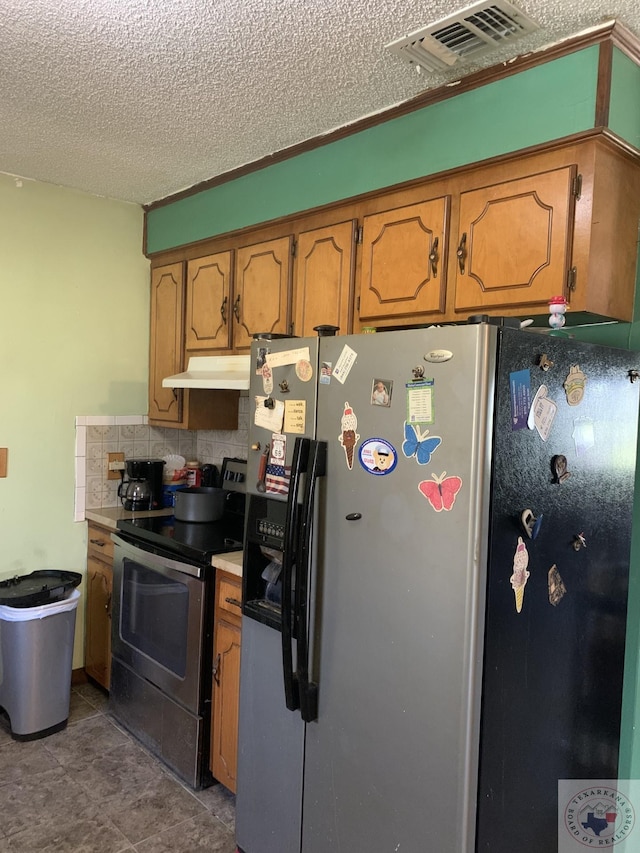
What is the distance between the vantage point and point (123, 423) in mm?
3396

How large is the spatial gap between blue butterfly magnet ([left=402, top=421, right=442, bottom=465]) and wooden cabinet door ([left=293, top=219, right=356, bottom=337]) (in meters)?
0.85

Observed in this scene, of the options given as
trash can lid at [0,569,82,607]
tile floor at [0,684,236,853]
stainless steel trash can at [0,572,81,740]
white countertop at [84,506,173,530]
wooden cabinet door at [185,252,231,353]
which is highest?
wooden cabinet door at [185,252,231,353]

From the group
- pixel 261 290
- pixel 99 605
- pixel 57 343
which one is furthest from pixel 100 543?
pixel 261 290

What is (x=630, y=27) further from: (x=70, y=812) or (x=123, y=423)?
(x=70, y=812)

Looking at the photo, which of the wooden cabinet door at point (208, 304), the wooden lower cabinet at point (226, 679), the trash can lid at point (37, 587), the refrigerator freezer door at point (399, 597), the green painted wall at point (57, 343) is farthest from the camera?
the green painted wall at point (57, 343)

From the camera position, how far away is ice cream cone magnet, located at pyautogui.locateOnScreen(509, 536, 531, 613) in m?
1.48

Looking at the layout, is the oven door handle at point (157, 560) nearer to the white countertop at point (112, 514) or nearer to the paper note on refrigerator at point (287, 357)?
the white countertop at point (112, 514)

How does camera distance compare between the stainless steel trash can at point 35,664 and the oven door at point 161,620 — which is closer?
the oven door at point 161,620

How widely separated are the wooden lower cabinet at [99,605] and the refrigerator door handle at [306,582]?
161 centimetres

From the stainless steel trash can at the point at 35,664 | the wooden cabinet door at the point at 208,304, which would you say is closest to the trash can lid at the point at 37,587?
the stainless steel trash can at the point at 35,664

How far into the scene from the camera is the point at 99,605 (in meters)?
3.16

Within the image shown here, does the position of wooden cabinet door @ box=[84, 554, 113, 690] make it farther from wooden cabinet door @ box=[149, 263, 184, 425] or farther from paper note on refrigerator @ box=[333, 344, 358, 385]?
paper note on refrigerator @ box=[333, 344, 358, 385]

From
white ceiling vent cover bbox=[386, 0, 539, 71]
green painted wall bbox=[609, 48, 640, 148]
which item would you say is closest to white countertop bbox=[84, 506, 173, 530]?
white ceiling vent cover bbox=[386, 0, 539, 71]

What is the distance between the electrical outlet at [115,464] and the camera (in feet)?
11.0
